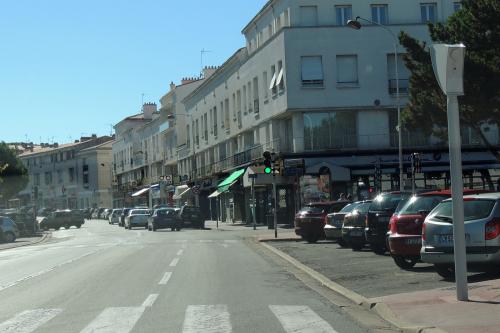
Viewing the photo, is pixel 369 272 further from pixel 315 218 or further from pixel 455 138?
pixel 315 218

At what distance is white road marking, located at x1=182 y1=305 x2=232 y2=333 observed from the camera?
9.72 meters

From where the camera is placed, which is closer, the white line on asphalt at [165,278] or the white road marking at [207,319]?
the white road marking at [207,319]

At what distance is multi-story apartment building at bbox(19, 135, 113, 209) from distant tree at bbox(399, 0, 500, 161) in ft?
322

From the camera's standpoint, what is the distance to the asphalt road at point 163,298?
1018cm

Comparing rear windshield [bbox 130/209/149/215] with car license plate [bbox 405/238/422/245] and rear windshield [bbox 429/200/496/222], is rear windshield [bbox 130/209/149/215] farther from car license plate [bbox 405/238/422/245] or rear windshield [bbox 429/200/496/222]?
rear windshield [bbox 429/200/496/222]

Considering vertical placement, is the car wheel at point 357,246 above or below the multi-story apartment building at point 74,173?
below

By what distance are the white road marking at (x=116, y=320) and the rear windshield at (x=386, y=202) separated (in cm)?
914

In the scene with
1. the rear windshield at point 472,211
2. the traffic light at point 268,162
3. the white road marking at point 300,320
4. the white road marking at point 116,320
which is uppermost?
the traffic light at point 268,162

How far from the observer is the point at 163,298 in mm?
13102

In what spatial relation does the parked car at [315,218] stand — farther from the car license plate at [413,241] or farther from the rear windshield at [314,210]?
the car license plate at [413,241]

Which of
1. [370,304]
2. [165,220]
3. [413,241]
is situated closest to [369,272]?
[413,241]

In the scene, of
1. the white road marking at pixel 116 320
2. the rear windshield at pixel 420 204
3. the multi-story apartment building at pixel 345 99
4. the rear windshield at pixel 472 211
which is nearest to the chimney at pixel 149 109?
the multi-story apartment building at pixel 345 99

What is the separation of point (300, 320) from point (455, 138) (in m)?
3.43

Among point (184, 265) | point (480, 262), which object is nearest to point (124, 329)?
point (480, 262)
